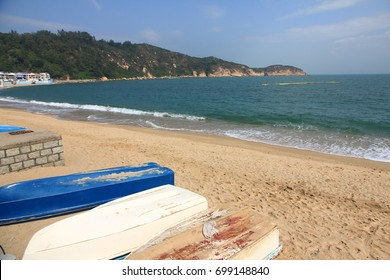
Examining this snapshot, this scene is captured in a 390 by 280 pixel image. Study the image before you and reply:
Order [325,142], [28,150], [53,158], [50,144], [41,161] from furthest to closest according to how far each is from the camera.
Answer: [325,142], [53,158], [50,144], [41,161], [28,150]

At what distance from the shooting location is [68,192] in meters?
4.14

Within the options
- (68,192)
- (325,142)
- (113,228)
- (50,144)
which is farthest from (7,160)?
(325,142)

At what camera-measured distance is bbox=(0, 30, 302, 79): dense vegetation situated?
9869 cm

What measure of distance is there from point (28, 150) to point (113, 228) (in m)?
4.16

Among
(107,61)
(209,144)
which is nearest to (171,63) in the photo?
(107,61)

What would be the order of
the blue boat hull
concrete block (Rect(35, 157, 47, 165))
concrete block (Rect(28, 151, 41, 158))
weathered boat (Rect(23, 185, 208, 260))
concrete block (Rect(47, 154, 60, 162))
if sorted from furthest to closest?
concrete block (Rect(47, 154, 60, 162)) → concrete block (Rect(35, 157, 47, 165)) → concrete block (Rect(28, 151, 41, 158)) → the blue boat hull → weathered boat (Rect(23, 185, 208, 260))

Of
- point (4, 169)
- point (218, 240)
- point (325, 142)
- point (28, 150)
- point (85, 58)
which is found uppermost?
point (85, 58)

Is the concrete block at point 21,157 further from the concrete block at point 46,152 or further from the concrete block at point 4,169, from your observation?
the concrete block at point 46,152

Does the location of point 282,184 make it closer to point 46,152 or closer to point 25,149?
point 46,152

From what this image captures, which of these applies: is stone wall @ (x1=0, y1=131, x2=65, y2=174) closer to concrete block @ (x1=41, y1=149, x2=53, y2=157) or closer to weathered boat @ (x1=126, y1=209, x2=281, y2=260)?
concrete block @ (x1=41, y1=149, x2=53, y2=157)

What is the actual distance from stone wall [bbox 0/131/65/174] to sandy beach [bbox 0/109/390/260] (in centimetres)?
20

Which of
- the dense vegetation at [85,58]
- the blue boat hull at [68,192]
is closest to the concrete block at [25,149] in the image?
the blue boat hull at [68,192]

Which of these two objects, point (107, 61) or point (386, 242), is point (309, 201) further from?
point (107, 61)

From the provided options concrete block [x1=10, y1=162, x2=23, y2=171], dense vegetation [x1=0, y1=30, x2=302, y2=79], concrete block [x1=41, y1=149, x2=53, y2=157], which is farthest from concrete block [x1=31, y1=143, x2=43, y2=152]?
dense vegetation [x1=0, y1=30, x2=302, y2=79]
